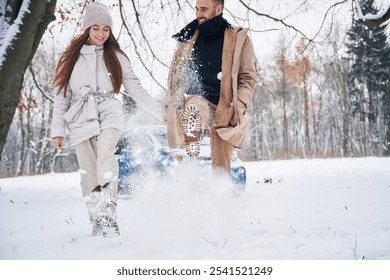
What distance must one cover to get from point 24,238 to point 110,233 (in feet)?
2.10

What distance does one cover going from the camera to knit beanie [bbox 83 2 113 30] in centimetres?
251

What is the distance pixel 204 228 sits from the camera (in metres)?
2.52

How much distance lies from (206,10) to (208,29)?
0.53 ft

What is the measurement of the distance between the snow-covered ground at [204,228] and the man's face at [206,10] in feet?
4.35

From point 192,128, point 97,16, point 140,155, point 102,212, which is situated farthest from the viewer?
point 140,155

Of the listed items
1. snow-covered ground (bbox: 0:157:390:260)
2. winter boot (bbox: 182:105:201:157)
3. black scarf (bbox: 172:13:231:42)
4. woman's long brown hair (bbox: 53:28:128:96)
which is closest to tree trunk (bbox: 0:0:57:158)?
woman's long brown hair (bbox: 53:28:128:96)

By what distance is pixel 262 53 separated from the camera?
4570 millimetres

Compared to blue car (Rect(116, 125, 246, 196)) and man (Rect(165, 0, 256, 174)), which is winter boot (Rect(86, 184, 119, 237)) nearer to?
man (Rect(165, 0, 256, 174))

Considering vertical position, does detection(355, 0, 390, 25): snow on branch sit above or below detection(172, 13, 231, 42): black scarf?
above

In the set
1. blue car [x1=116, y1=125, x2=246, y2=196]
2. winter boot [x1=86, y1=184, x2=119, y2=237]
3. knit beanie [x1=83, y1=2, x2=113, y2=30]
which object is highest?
knit beanie [x1=83, y1=2, x2=113, y2=30]

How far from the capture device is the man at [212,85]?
2.69 metres

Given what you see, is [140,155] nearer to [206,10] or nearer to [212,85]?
[212,85]

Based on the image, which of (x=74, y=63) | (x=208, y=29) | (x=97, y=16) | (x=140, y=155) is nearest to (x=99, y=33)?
(x=97, y=16)
